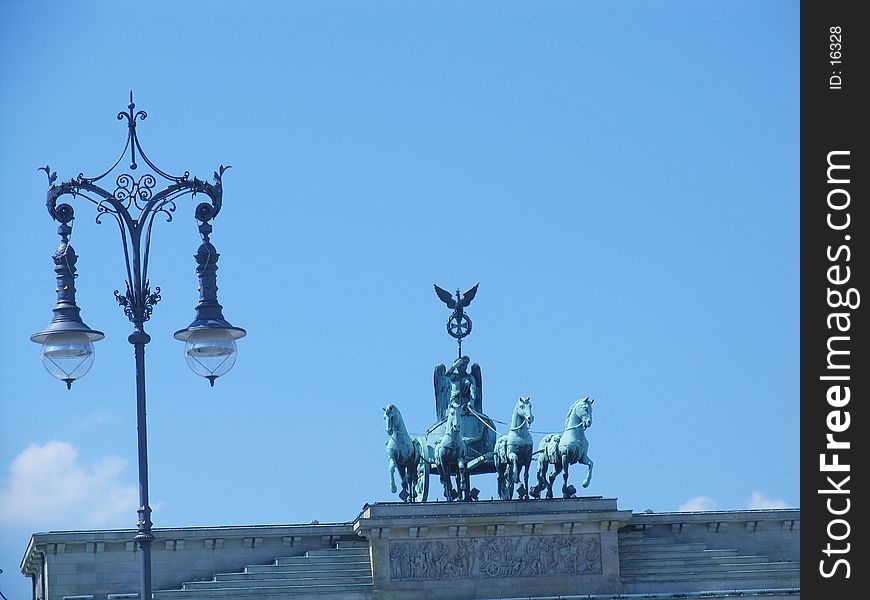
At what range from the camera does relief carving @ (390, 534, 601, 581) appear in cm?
5069

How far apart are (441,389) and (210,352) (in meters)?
30.8

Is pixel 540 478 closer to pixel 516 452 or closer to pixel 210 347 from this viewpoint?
pixel 516 452

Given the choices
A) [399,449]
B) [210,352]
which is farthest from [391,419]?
[210,352]

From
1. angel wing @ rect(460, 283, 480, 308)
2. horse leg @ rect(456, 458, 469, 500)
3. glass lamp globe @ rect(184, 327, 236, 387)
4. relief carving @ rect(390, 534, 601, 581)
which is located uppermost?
angel wing @ rect(460, 283, 480, 308)

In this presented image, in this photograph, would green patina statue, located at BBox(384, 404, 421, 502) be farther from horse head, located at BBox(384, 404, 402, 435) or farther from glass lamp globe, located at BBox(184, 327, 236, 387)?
glass lamp globe, located at BBox(184, 327, 236, 387)

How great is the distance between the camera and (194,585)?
4881 cm

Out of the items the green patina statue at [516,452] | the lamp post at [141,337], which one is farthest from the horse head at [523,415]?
the lamp post at [141,337]

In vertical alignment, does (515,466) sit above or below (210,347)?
below

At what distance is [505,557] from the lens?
168 ft

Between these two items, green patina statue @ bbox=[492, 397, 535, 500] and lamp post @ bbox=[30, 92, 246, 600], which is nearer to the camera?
lamp post @ bbox=[30, 92, 246, 600]

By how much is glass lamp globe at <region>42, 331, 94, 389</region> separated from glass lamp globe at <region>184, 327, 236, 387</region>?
3.68 feet

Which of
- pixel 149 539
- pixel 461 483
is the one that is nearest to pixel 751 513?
pixel 461 483

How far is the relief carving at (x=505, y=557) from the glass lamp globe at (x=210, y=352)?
29.1m

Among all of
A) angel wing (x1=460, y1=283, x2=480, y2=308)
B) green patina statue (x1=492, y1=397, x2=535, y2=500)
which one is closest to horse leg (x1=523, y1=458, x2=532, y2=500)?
green patina statue (x1=492, y1=397, x2=535, y2=500)
